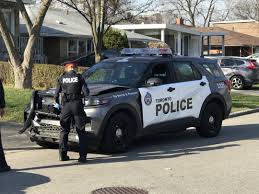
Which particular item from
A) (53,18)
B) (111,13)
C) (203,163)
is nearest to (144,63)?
(203,163)

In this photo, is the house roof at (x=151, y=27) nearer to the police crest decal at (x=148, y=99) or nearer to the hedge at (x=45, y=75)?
the hedge at (x=45, y=75)

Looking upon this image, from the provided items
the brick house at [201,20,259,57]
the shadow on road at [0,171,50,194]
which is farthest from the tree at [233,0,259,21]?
the shadow on road at [0,171,50,194]

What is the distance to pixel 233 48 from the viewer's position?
69062mm

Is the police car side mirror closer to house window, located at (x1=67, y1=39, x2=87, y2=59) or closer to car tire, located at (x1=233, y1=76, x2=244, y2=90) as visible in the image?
car tire, located at (x1=233, y1=76, x2=244, y2=90)

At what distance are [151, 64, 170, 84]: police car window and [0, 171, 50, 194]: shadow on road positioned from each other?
11.9ft

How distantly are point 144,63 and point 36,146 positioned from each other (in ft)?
8.48

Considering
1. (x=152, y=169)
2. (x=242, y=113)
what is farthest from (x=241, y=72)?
(x=152, y=169)

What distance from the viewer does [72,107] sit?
866 cm

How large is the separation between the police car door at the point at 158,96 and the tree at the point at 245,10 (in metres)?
81.9

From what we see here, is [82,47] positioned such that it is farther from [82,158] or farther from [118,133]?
[82,158]

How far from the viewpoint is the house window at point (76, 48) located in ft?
119

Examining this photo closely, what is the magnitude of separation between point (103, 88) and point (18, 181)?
2.74 m

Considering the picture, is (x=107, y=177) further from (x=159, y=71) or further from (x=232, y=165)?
(x=159, y=71)

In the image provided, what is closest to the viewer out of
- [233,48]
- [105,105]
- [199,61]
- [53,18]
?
[105,105]
